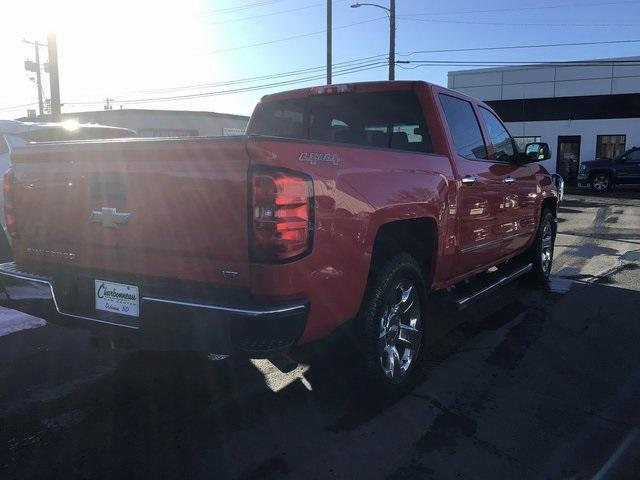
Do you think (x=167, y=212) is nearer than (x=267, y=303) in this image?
No

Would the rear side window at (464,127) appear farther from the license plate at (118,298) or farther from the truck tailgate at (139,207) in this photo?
the license plate at (118,298)

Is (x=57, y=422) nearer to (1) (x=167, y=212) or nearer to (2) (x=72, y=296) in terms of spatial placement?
(2) (x=72, y=296)

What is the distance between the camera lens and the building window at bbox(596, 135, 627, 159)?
2931cm

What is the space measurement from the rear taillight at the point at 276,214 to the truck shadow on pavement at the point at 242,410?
0.75 meters

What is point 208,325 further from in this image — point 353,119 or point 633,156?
point 633,156

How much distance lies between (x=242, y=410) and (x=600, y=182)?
2565cm

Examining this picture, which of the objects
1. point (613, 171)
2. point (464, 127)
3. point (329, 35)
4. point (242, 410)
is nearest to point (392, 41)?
point (329, 35)

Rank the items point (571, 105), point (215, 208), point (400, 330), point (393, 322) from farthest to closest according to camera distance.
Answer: point (571, 105), point (400, 330), point (393, 322), point (215, 208)

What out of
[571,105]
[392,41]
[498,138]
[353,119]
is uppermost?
[392,41]

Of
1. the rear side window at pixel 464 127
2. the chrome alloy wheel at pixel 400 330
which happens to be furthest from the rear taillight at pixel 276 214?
the rear side window at pixel 464 127

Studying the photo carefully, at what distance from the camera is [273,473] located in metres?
2.76

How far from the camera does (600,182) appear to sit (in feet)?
81.9

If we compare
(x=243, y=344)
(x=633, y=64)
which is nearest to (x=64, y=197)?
(x=243, y=344)

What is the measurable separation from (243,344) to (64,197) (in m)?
1.58
